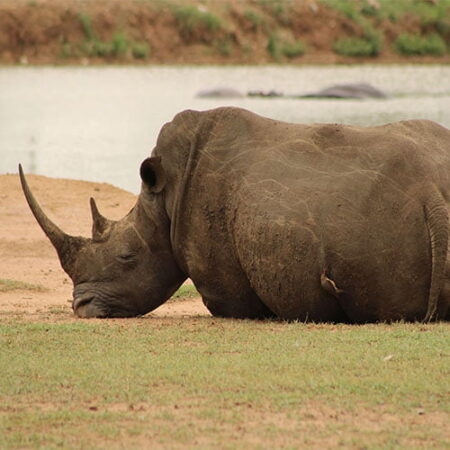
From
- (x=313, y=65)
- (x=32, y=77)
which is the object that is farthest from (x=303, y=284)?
(x=313, y=65)

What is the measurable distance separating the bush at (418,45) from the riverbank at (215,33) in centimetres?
5

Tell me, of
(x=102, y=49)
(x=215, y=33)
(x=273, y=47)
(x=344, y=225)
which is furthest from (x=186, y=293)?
(x=273, y=47)

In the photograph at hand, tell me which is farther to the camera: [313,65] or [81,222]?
[313,65]

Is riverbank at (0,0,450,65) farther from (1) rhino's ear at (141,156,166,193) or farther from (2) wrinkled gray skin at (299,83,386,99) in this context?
(1) rhino's ear at (141,156,166,193)

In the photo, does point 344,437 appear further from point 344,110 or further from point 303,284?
point 344,110

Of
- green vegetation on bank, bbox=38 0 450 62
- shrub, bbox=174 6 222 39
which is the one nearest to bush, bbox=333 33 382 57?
green vegetation on bank, bbox=38 0 450 62

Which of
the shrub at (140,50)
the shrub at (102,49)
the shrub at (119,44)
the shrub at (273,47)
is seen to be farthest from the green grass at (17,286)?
the shrub at (273,47)

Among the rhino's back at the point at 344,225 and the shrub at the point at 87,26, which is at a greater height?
the rhino's back at the point at 344,225

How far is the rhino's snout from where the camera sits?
951cm

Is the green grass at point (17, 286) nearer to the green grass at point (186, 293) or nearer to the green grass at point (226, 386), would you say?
the green grass at point (186, 293)

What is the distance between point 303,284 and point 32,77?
1851 inches

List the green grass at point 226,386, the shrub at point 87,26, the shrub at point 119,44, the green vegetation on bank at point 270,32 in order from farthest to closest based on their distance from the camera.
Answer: the green vegetation on bank at point 270,32 < the shrub at point 87,26 < the shrub at point 119,44 < the green grass at point 226,386

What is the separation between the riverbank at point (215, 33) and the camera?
60.6 meters

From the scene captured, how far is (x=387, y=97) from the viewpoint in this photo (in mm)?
40969
